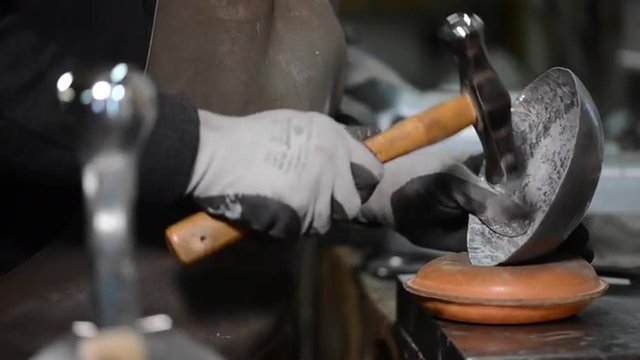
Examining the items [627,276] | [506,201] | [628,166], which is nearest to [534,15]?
[628,166]

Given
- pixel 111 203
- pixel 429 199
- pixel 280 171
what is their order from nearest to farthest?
pixel 111 203, pixel 280 171, pixel 429 199

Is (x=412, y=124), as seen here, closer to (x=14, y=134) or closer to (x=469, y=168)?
(x=469, y=168)

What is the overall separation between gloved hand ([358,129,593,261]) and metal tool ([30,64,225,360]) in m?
0.46

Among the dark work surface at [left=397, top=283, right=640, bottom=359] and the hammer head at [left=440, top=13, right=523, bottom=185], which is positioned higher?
the hammer head at [left=440, top=13, right=523, bottom=185]

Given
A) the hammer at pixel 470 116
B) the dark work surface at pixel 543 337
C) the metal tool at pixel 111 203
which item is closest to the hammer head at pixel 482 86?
the hammer at pixel 470 116

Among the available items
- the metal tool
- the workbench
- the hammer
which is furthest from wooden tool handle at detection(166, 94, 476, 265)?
the metal tool

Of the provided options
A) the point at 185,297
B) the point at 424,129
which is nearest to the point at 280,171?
the point at 424,129

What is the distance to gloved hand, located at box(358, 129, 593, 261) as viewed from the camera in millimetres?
889

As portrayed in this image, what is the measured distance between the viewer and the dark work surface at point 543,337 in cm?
72

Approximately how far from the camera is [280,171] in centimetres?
74

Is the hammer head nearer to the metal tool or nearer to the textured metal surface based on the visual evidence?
the textured metal surface

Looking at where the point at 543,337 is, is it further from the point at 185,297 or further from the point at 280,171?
the point at 185,297

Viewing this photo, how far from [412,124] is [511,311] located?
0.16 m

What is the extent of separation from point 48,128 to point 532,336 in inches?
14.7
